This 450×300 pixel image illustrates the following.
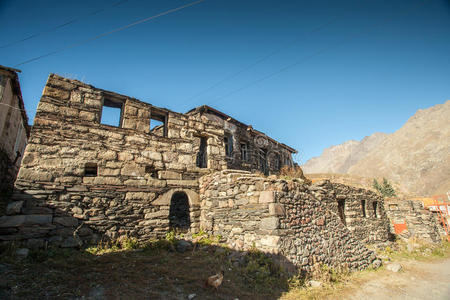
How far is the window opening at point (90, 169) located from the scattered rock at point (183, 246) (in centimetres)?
302

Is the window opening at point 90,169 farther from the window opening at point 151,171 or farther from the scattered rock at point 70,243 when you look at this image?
the scattered rock at point 70,243

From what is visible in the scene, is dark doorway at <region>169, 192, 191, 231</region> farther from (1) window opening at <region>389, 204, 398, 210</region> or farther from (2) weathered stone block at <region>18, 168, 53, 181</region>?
(1) window opening at <region>389, 204, 398, 210</region>

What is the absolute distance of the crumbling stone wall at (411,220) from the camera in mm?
10680

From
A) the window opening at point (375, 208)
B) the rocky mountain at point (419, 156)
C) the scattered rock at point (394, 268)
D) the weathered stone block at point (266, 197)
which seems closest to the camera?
the weathered stone block at point (266, 197)

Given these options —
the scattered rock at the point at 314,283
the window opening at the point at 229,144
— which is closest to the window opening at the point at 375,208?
the scattered rock at the point at 314,283

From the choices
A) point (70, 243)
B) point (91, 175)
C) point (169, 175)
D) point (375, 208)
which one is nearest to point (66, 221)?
point (70, 243)

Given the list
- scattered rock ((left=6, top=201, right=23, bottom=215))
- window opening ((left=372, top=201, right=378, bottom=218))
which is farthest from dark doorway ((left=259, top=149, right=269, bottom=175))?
scattered rock ((left=6, top=201, right=23, bottom=215))

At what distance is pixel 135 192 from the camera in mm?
6117

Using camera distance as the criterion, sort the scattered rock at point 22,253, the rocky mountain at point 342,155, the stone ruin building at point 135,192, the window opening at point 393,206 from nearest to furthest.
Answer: the scattered rock at point 22,253 → the stone ruin building at point 135,192 → the window opening at point 393,206 → the rocky mountain at point 342,155

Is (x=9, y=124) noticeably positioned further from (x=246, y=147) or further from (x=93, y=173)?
(x=246, y=147)

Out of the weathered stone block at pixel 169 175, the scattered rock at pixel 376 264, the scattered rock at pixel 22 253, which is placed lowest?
the scattered rock at pixel 376 264

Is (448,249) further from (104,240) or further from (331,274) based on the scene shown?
(104,240)

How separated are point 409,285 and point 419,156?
68081mm

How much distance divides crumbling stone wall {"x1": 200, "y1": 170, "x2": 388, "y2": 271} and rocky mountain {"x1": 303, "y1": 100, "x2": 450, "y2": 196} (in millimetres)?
51769
